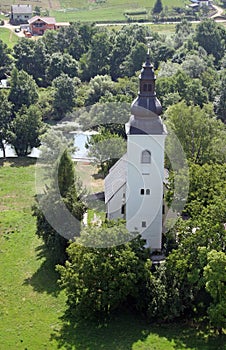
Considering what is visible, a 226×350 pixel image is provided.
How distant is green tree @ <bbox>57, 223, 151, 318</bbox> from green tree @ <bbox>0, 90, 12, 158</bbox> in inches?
1209

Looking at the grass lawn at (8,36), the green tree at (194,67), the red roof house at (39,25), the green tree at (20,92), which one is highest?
the red roof house at (39,25)

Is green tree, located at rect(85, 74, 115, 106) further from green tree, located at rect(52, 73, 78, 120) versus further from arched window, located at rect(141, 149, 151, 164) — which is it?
arched window, located at rect(141, 149, 151, 164)

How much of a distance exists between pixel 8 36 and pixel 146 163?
80.9 m

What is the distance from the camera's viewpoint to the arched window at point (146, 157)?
3225cm

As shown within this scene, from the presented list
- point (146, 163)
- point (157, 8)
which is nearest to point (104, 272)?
point (146, 163)

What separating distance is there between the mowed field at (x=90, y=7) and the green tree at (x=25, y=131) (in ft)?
220

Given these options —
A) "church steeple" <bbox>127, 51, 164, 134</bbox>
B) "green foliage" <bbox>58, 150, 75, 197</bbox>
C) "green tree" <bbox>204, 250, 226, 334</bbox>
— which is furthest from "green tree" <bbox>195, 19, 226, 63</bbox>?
"green tree" <bbox>204, 250, 226, 334</bbox>

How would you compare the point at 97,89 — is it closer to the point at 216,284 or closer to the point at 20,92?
the point at 20,92

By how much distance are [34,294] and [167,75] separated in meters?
43.5

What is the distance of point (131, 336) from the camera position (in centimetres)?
2784

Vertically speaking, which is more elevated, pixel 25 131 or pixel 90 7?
pixel 90 7

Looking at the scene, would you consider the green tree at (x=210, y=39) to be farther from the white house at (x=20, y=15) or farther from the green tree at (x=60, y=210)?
the green tree at (x=60, y=210)

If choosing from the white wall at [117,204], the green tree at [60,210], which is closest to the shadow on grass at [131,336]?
the green tree at [60,210]

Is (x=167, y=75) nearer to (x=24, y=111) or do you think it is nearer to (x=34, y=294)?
(x=24, y=111)
